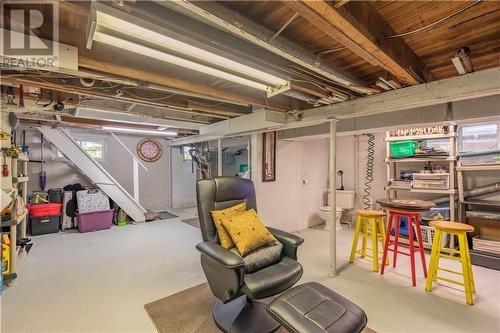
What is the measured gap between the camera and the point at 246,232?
2.12 metres

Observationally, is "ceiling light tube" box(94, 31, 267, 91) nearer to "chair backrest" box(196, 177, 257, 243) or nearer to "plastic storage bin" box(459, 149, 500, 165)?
"chair backrest" box(196, 177, 257, 243)

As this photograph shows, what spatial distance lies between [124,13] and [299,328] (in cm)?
191

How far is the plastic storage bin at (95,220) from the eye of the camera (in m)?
4.61

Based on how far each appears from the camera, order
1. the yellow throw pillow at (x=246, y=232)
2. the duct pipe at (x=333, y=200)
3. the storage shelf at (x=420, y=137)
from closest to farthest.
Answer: the yellow throw pillow at (x=246, y=232) → the duct pipe at (x=333, y=200) → the storage shelf at (x=420, y=137)

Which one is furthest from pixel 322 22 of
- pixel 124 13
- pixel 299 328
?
pixel 299 328

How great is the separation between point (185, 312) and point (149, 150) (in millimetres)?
5212

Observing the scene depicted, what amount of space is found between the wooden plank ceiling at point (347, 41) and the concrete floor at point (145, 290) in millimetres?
2113

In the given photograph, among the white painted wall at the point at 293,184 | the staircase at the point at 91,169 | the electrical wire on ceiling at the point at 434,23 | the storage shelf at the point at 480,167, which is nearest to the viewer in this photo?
the electrical wire on ceiling at the point at 434,23

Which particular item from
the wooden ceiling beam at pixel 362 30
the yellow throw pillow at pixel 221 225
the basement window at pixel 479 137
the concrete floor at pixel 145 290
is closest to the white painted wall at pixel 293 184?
the concrete floor at pixel 145 290

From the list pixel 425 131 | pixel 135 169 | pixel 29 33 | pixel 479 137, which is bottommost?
pixel 135 169

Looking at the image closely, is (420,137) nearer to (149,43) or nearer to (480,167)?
(480,167)

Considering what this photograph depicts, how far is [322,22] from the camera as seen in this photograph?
1234 mm

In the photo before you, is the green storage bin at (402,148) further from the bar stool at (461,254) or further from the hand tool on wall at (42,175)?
the hand tool on wall at (42,175)

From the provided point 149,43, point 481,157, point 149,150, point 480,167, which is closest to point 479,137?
point 481,157
